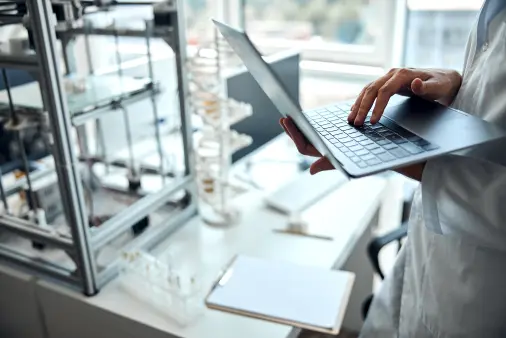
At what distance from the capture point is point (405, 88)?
901 mm

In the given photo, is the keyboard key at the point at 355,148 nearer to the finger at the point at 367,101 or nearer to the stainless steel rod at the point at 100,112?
the finger at the point at 367,101

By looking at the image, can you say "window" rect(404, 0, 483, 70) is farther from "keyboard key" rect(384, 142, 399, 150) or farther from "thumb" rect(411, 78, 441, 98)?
"keyboard key" rect(384, 142, 399, 150)

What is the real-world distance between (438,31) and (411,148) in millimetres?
1822

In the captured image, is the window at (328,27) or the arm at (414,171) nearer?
the arm at (414,171)

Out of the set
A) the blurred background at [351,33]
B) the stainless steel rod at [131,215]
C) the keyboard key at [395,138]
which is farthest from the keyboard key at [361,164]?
the blurred background at [351,33]

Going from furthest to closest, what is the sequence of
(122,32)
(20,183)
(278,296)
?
(20,183)
(122,32)
(278,296)

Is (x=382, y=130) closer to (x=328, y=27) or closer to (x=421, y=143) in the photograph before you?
(x=421, y=143)

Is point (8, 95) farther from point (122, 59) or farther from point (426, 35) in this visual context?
point (426, 35)

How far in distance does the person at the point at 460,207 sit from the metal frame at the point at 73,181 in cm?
49

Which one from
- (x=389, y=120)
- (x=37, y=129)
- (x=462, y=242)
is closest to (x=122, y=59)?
(x=37, y=129)

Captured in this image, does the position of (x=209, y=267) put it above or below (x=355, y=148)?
below

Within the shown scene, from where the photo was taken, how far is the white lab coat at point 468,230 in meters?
0.73

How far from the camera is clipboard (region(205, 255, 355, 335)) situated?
41.4 inches

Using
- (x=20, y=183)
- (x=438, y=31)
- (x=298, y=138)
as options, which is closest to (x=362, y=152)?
(x=298, y=138)
